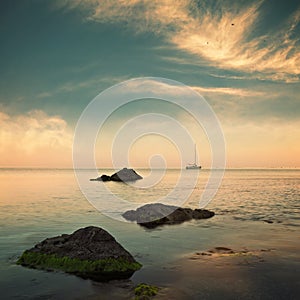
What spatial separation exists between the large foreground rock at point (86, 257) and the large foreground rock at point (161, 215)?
11.7 meters

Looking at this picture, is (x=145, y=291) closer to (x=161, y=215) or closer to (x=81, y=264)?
(x=81, y=264)

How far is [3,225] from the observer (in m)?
29.1

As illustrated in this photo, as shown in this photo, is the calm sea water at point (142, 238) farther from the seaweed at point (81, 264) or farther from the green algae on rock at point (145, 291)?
the green algae on rock at point (145, 291)

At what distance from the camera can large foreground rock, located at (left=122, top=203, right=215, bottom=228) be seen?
2965 centimetres

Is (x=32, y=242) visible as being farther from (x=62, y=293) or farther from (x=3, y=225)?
(x=62, y=293)

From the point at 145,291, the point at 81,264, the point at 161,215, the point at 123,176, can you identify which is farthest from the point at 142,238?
the point at 123,176

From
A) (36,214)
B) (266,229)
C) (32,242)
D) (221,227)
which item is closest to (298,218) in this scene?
(266,229)

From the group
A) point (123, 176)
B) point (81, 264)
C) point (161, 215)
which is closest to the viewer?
point (81, 264)

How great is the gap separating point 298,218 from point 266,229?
8.13m

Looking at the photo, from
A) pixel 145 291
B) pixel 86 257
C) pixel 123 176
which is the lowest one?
pixel 145 291

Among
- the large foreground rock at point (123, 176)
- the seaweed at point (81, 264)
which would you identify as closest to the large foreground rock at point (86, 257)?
the seaweed at point (81, 264)

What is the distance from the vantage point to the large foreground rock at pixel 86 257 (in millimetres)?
15367

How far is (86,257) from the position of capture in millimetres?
16094

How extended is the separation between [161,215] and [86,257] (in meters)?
15.0
